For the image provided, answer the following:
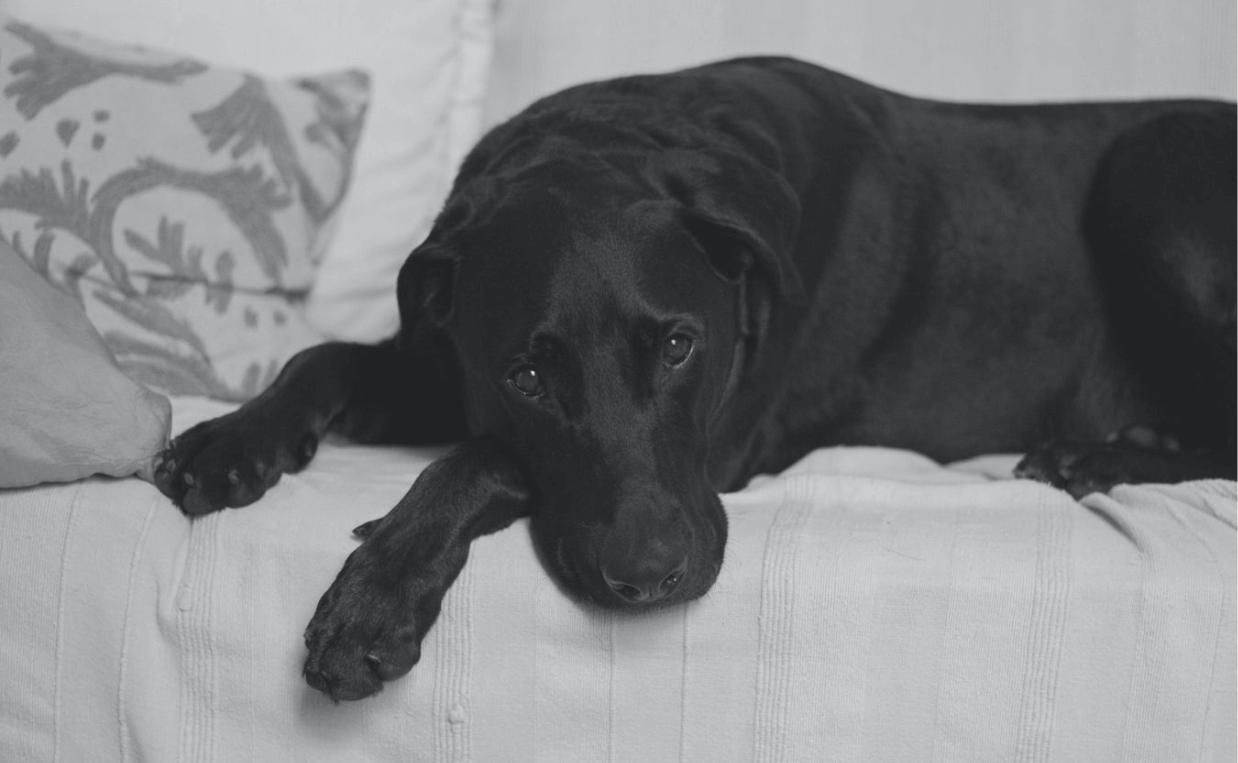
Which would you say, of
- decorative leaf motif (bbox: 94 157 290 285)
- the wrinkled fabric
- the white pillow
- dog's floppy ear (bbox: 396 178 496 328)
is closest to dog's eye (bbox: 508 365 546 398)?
dog's floppy ear (bbox: 396 178 496 328)

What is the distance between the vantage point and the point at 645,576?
1.52 m

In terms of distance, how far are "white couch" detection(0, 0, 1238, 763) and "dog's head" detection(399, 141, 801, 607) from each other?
0.11 meters

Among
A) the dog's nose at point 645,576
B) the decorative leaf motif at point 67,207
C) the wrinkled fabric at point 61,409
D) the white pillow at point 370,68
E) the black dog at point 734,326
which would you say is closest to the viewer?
the dog's nose at point 645,576

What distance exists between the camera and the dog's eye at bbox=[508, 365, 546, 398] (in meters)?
1.68

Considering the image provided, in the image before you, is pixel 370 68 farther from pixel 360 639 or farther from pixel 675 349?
pixel 360 639

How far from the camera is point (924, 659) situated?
167 centimetres

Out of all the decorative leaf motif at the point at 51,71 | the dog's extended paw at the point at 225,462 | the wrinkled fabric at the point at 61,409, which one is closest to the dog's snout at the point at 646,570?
the dog's extended paw at the point at 225,462

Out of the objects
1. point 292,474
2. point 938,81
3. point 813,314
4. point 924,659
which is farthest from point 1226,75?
point 292,474

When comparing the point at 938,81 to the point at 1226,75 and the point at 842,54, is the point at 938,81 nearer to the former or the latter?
the point at 842,54

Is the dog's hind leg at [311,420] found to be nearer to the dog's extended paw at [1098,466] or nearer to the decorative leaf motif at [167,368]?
the decorative leaf motif at [167,368]

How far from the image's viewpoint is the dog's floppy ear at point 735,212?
5.82 feet

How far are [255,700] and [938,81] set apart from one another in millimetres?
2010

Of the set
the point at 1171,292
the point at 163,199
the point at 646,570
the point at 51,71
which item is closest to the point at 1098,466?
the point at 1171,292

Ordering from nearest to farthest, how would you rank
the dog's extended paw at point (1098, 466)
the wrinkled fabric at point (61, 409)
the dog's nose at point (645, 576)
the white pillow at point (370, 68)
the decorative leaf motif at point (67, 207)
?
the dog's nose at point (645, 576) < the wrinkled fabric at point (61, 409) < the dog's extended paw at point (1098, 466) < the decorative leaf motif at point (67, 207) < the white pillow at point (370, 68)
